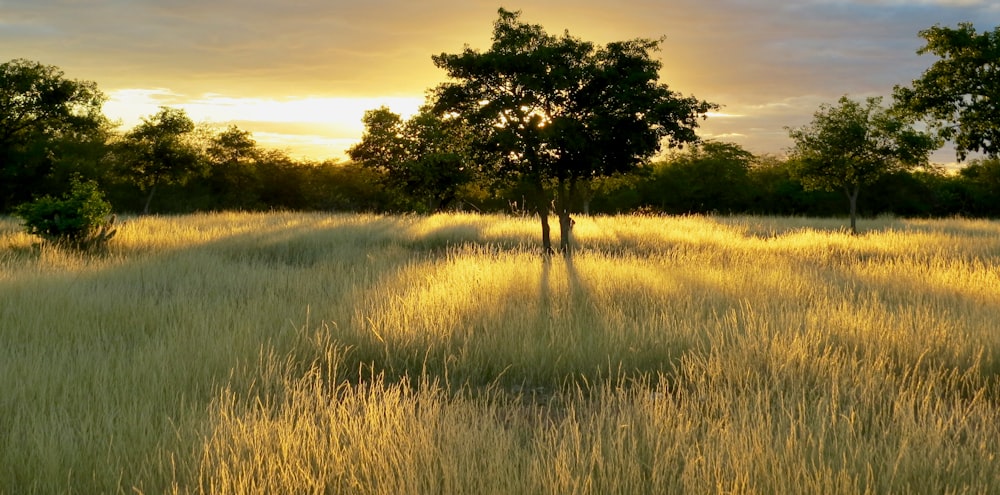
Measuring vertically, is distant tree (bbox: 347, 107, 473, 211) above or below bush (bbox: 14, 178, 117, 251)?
above

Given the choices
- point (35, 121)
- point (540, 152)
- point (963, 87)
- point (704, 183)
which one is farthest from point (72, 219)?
point (704, 183)

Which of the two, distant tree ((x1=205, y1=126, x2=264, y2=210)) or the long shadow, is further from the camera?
distant tree ((x1=205, y1=126, x2=264, y2=210))

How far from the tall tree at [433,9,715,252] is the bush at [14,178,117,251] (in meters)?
7.80

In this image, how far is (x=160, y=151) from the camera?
44906mm

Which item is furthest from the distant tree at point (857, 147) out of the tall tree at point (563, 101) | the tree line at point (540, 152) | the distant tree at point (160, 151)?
the distant tree at point (160, 151)

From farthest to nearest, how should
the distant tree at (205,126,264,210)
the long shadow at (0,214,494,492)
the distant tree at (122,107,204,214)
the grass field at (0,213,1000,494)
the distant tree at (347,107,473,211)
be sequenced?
the distant tree at (205,126,264,210) < the distant tree at (122,107,204,214) < the distant tree at (347,107,473,211) < the long shadow at (0,214,494,492) < the grass field at (0,213,1000,494)

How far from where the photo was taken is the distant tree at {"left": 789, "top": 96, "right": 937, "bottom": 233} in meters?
24.0

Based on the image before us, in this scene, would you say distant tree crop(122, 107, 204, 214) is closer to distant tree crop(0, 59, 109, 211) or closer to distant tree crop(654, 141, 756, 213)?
distant tree crop(0, 59, 109, 211)

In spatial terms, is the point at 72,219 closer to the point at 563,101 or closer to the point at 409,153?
the point at 563,101

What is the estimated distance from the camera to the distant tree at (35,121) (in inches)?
1590

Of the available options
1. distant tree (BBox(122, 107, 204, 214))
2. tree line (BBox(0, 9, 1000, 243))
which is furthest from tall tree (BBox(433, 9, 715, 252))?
distant tree (BBox(122, 107, 204, 214))

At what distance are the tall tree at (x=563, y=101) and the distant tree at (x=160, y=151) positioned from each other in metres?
36.0

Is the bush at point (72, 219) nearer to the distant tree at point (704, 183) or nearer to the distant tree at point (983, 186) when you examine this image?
the distant tree at point (704, 183)

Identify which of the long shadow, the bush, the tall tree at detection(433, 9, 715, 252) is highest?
the tall tree at detection(433, 9, 715, 252)
